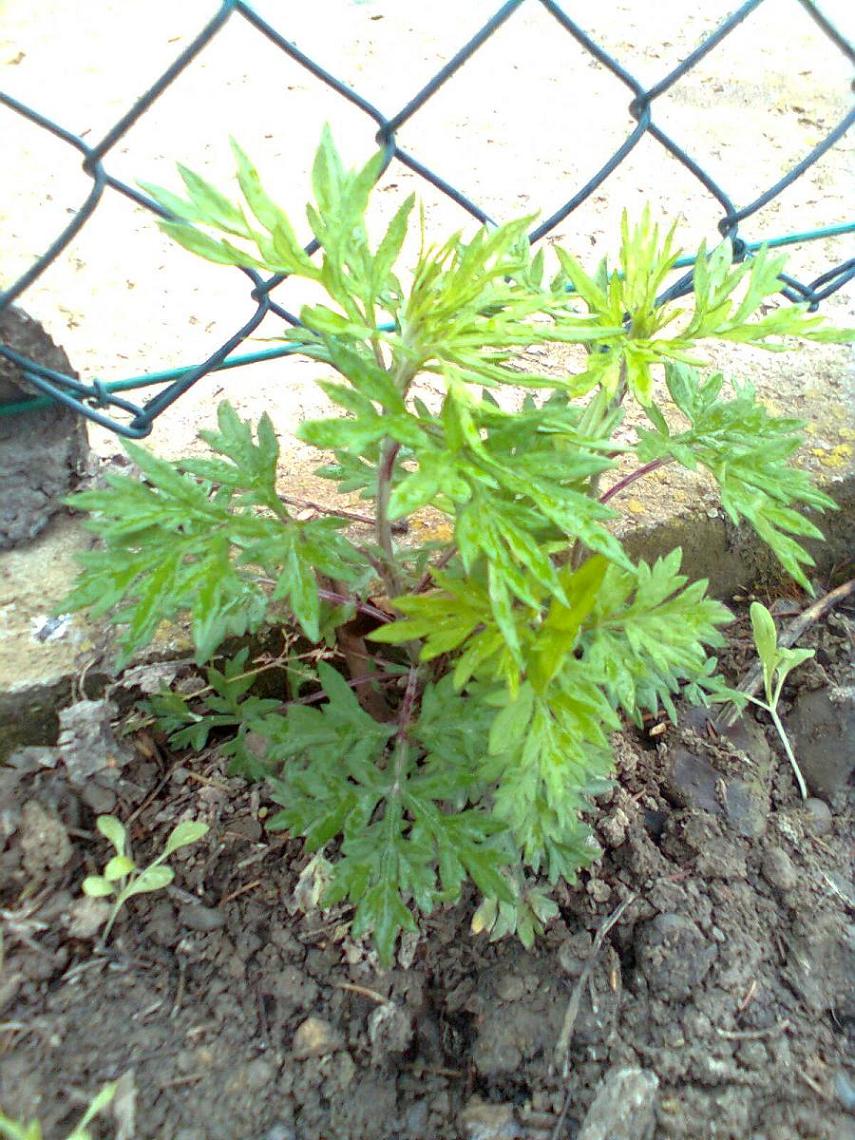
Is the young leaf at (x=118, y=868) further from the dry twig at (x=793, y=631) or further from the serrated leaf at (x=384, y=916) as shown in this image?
the dry twig at (x=793, y=631)

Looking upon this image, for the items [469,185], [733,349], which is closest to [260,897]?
[733,349]

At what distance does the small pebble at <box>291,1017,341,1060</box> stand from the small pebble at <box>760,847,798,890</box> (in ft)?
2.39

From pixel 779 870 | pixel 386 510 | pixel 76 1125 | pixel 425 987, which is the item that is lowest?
pixel 76 1125

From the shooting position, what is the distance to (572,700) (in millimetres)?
1073

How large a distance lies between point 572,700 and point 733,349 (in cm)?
145

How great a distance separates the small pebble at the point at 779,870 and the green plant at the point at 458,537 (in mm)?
360

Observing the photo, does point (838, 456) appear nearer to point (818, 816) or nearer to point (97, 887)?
point (818, 816)

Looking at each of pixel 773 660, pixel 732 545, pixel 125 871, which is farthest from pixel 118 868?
pixel 732 545

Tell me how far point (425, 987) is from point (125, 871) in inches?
18.5

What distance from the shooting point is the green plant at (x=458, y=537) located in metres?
1.00

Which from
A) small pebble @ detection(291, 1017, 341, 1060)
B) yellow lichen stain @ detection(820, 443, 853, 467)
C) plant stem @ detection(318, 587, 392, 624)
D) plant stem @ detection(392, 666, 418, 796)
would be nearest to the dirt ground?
small pebble @ detection(291, 1017, 341, 1060)

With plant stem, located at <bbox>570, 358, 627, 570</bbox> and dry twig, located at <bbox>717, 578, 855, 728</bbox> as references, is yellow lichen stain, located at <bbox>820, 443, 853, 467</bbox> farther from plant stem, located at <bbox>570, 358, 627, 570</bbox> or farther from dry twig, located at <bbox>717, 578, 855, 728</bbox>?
plant stem, located at <bbox>570, 358, 627, 570</bbox>

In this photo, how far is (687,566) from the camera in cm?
182

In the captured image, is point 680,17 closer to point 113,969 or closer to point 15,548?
point 15,548
